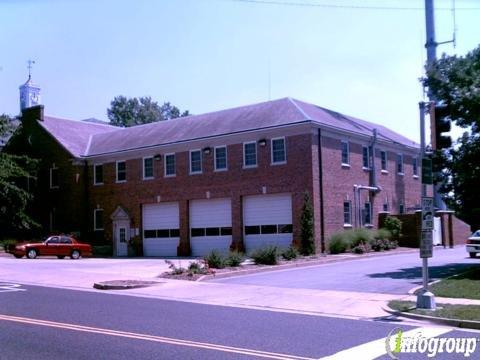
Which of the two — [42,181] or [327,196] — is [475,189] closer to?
[327,196]

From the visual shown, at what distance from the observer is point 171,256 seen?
119 feet

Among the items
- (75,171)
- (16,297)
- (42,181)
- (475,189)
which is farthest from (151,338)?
(42,181)

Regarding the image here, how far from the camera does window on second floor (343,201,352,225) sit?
112 ft

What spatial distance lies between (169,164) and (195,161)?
2.19 meters

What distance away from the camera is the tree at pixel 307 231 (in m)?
30.5

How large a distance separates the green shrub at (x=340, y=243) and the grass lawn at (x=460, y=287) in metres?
11.9

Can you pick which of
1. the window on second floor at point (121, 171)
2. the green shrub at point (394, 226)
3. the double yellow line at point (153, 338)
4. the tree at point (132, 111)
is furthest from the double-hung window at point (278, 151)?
the tree at point (132, 111)

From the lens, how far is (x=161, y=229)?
125 ft

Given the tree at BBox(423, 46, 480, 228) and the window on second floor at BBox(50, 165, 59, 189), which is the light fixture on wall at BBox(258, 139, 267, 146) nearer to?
the tree at BBox(423, 46, 480, 228)

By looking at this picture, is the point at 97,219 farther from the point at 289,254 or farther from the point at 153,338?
the point at 153,338

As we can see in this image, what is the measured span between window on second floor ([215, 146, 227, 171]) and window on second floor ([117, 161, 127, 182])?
8.00 metres

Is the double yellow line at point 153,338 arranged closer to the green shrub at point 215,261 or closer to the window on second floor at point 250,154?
the green shrub at point 215,261

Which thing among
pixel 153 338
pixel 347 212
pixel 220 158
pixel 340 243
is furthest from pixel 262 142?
pixel 153 338

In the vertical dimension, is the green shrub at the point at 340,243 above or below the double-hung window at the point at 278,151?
below
